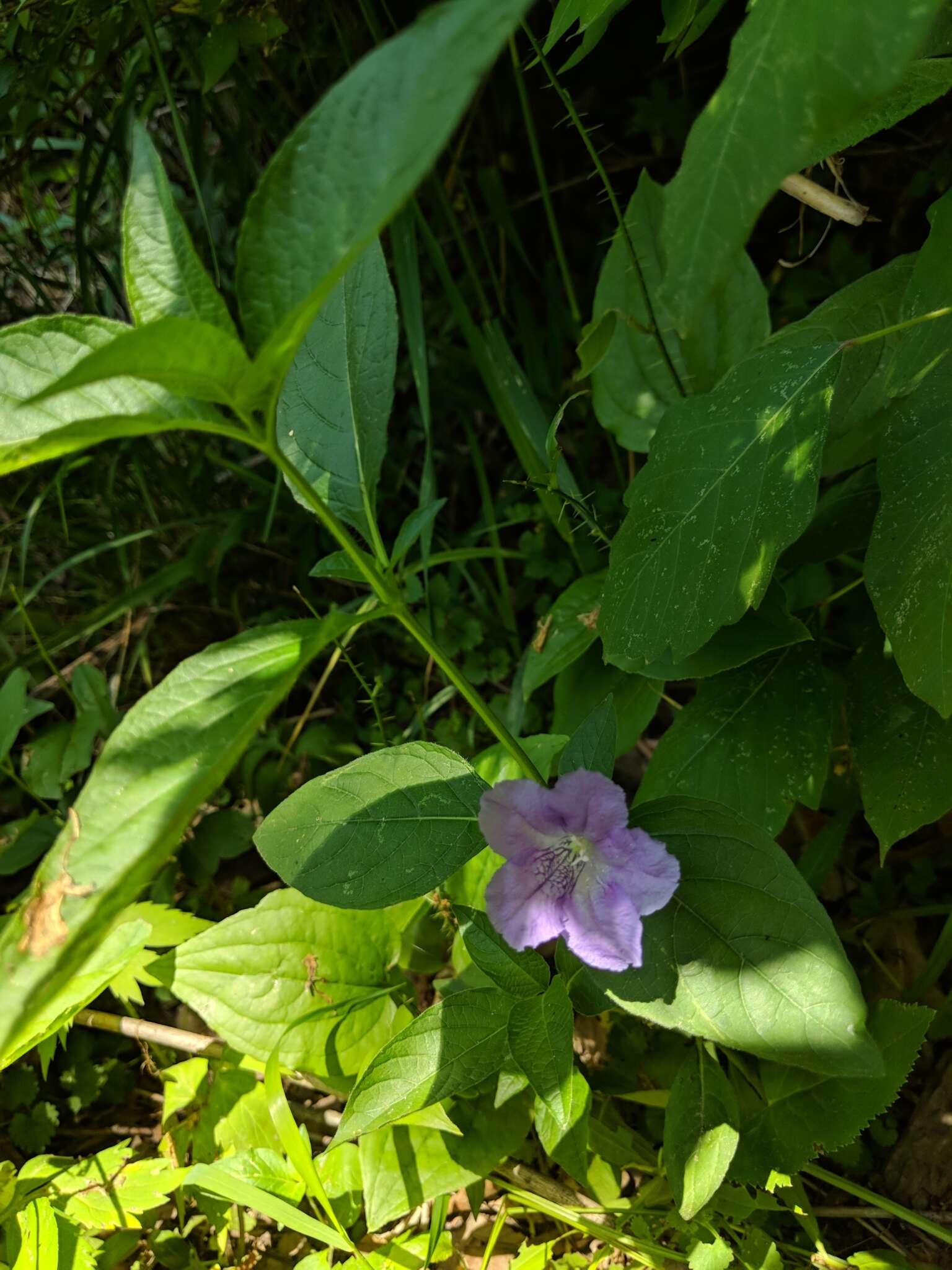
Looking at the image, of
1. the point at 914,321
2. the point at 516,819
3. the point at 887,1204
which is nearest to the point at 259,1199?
the point at 516,819

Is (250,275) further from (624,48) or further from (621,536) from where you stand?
(624,48)

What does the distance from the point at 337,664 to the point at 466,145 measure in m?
1.25

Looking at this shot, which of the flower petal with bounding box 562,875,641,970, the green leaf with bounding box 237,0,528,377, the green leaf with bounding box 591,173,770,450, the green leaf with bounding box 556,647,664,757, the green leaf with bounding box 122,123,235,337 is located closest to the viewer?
the green leaf with bounding box 237,0,528,377

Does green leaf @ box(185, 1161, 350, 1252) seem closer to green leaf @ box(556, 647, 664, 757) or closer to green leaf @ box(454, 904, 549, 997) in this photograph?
green leaf @ box(454, 904, 549, 997)

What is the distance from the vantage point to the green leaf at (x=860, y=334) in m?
1.35

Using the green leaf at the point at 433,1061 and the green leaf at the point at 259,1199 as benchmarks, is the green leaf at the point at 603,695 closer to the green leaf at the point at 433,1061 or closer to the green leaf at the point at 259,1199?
the green leaf at the point at 433,1061

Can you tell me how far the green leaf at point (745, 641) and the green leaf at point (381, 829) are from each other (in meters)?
0.42

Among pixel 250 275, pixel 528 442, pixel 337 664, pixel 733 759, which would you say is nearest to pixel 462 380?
pixel 528 442

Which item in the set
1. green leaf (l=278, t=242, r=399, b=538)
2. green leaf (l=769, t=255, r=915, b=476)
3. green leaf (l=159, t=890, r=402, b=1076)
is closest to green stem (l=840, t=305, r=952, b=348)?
green leaf (l=769, t=255, r=915, b=476)

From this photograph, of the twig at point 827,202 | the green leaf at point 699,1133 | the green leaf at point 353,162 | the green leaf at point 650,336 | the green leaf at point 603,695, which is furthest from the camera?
the green leaf at point 650,336

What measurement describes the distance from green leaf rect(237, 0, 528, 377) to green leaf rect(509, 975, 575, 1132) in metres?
0.76

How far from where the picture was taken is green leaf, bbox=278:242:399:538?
1074 millimetres

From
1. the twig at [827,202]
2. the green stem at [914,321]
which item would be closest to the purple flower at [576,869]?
the green stem at [914,321]

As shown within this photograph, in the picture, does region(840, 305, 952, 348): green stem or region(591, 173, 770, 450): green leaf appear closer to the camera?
region(840, 305, 952, 348): green stem
